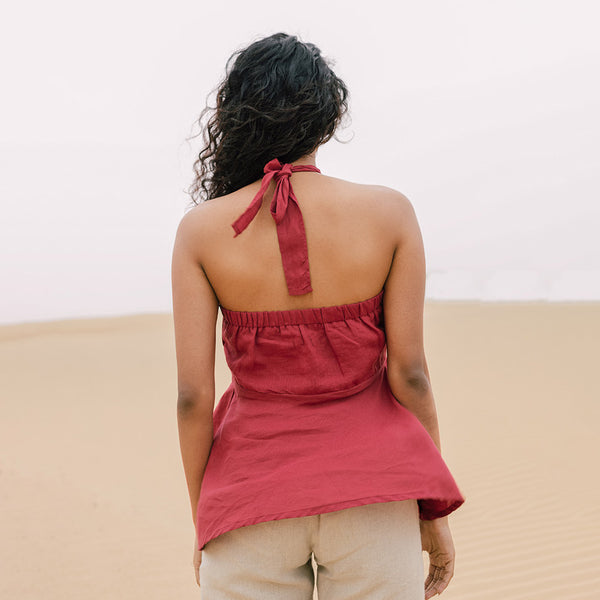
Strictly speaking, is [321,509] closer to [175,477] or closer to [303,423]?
[303,423]

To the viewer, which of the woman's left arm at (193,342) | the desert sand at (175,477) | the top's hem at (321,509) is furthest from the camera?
the desert sand at (175,477)

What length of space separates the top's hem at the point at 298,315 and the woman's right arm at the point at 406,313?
0.32 ft

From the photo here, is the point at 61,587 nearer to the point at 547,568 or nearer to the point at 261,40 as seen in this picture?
the point at 547,568

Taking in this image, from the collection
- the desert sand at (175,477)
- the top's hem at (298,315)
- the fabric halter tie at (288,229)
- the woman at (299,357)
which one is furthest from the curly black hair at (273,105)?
the desert sand at (175,477)

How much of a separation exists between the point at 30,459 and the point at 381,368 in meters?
8.44

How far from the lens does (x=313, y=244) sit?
1.50 m

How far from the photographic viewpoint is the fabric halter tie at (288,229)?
1.47 m

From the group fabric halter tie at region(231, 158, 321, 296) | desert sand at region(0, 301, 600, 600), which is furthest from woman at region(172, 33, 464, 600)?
desert sand at region(0, 301, 600, 600)

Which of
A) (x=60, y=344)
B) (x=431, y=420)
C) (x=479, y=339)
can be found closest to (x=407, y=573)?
(x=431, y=420)

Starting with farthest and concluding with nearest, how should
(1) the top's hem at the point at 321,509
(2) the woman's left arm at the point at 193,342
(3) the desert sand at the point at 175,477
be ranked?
(3) the desert sand at the point at 175,477
(2) the woman's left arm at the point at 193,342
(1) the top's hem at the point at 321,509

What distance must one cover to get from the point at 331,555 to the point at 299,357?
456 mm

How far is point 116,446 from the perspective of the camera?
31.5ft

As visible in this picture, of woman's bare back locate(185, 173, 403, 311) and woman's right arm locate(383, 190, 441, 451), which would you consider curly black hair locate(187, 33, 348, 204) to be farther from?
woman's right arm locate(383, 190, 441, 451)

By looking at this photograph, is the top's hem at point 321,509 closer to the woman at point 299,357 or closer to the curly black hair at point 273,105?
the woman at point 299,357
